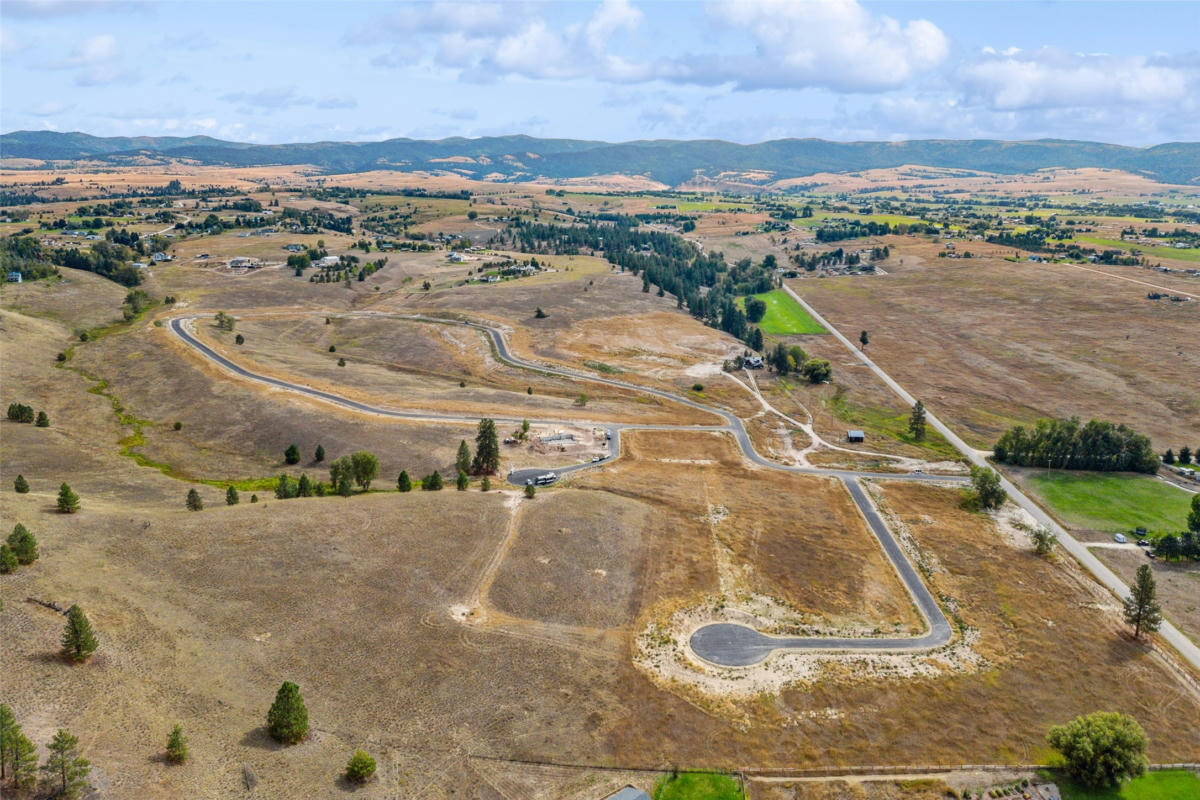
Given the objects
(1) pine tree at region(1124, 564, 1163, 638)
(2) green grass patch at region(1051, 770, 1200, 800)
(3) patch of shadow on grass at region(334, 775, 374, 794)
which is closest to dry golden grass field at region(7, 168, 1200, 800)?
(3) patch of shadow on grass at region(334, 775, 374, 794)

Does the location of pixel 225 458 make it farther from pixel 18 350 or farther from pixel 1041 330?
pixel 1041 330

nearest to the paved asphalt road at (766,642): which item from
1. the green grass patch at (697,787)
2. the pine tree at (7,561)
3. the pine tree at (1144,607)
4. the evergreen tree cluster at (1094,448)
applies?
the green grass patch at (697,787)

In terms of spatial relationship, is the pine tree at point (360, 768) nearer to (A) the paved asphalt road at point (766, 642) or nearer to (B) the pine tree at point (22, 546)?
(A) the paved asphalt road at point (766, 642)

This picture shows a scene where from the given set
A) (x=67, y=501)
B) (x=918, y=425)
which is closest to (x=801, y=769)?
(x=67, y=501)

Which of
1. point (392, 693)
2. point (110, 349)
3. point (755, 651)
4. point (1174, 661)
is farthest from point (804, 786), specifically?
point (110, 349)

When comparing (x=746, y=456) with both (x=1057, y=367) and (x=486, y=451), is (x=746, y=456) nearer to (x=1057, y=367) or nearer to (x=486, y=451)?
(x=486, y=451)

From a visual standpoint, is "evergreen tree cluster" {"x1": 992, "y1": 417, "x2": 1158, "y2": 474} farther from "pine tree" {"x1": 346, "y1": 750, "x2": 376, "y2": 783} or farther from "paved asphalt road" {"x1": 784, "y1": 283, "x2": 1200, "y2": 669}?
"pine tree" {"x1": 346, "y1": 750, "x2": 376, "y2": 783}

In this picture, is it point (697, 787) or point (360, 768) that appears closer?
point (360, 768)
